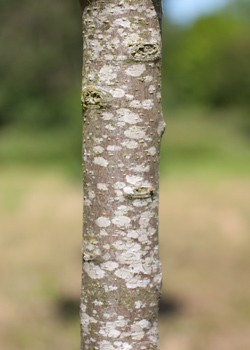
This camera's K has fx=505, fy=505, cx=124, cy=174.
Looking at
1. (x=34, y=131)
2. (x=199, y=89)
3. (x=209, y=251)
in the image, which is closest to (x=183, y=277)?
(x=209, y=251)

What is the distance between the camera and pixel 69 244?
1135 centimetres

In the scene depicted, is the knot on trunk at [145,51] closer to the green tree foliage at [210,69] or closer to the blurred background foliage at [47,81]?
the blurred background foliage at [47,81]

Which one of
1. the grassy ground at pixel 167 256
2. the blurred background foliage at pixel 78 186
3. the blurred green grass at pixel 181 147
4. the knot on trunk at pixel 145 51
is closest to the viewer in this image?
the knot on trunk at pixel 145 51

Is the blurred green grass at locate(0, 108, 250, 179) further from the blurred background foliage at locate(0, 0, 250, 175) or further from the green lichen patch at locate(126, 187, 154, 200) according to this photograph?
the green lichen patch at locate(126, 187, 154, 200)

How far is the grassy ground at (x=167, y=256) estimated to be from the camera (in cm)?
729

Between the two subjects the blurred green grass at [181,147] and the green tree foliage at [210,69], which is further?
the green tree foliage at [210,69]

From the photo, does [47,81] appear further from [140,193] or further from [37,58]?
[140,193]

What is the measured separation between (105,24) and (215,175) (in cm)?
1600

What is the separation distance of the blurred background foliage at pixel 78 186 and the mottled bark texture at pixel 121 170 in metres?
4.54

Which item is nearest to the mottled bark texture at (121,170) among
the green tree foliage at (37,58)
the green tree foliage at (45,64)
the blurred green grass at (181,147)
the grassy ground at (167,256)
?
the grassy ground at (167,256)

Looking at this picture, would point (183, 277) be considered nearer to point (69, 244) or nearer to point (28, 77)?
point (69, 244)

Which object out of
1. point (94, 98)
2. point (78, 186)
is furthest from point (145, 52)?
point (78, 186)

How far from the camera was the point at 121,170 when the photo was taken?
249cm

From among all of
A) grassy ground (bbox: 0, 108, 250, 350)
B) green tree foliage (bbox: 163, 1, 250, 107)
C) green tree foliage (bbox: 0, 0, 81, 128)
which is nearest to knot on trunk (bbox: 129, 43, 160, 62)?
grassy ground (bbox: 0, 108, 250, 350)
